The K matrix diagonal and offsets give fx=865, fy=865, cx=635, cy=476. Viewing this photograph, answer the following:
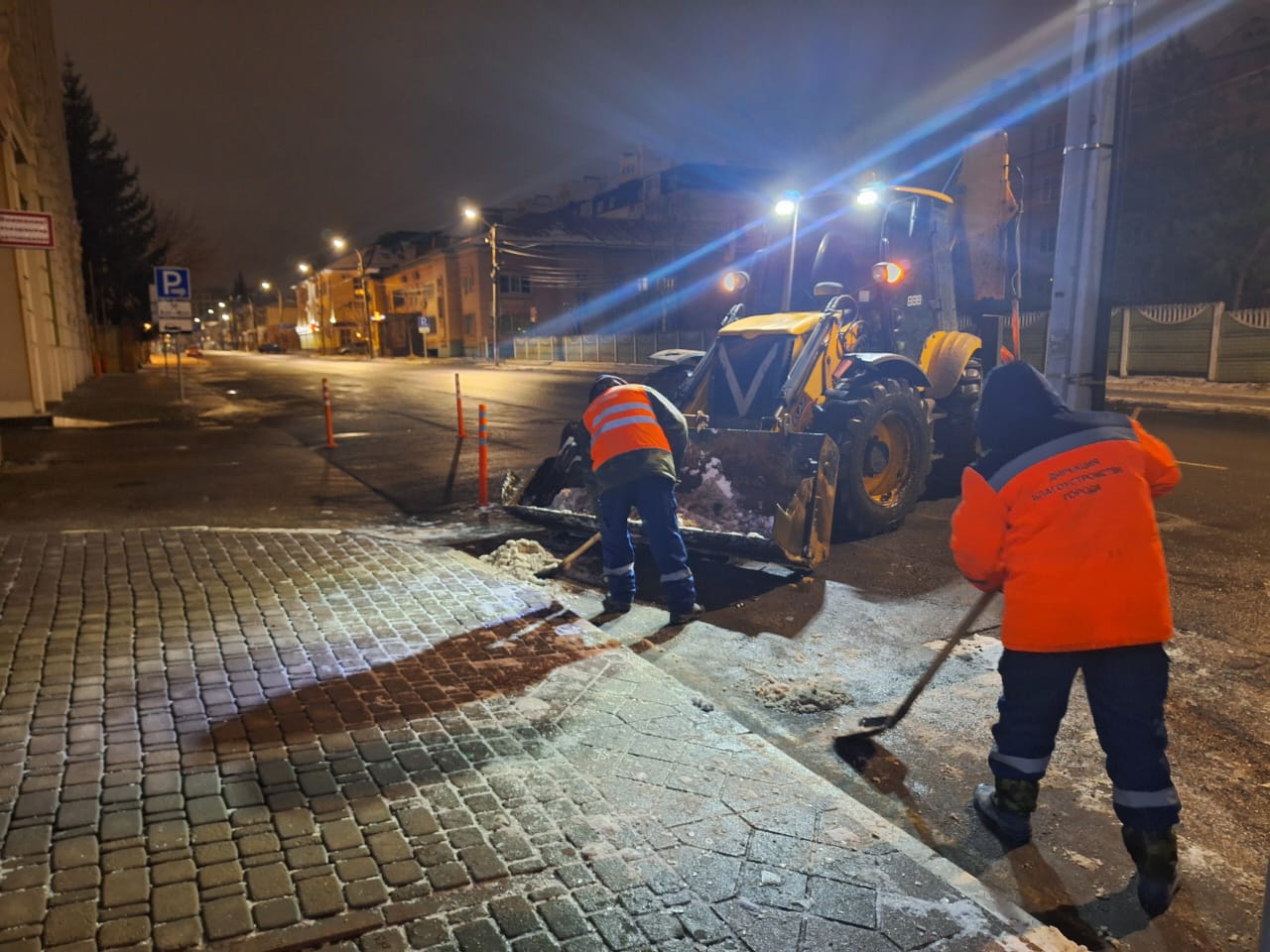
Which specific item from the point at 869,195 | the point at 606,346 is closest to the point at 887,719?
the point at 869,195

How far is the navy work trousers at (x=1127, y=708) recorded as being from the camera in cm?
285

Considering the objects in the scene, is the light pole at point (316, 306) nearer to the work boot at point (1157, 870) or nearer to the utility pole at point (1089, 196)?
the utility pole at point (1089, 196)

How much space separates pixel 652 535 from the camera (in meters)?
5.70

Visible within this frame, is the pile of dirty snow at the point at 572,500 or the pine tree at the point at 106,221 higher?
the pine tree at the point at 106,221

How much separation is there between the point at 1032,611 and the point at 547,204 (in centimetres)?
6883

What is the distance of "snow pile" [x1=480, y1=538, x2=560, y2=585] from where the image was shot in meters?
6.57

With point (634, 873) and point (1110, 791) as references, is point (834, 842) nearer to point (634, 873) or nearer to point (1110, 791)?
point (634, 873)

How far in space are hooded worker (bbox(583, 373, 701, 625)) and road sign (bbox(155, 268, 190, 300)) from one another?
1909 centimetres

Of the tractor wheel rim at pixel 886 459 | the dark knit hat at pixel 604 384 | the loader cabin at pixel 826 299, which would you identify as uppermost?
the loader cabin at pixel 826 299

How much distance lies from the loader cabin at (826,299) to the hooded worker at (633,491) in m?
1.68

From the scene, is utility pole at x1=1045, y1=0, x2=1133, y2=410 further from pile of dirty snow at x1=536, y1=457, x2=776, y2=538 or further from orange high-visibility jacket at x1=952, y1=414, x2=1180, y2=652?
pile of dirty snow at x1=536, y1=457, x2=776, y2=538

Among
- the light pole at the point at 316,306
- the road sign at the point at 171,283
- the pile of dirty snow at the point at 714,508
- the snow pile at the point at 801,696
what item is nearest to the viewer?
the snow pile at the point at 801,696

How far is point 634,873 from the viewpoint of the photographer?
2809 mm

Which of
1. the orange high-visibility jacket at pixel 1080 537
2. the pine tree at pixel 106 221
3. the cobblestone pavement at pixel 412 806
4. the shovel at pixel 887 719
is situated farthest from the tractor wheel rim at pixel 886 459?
the pine tree at pixel 106 221
